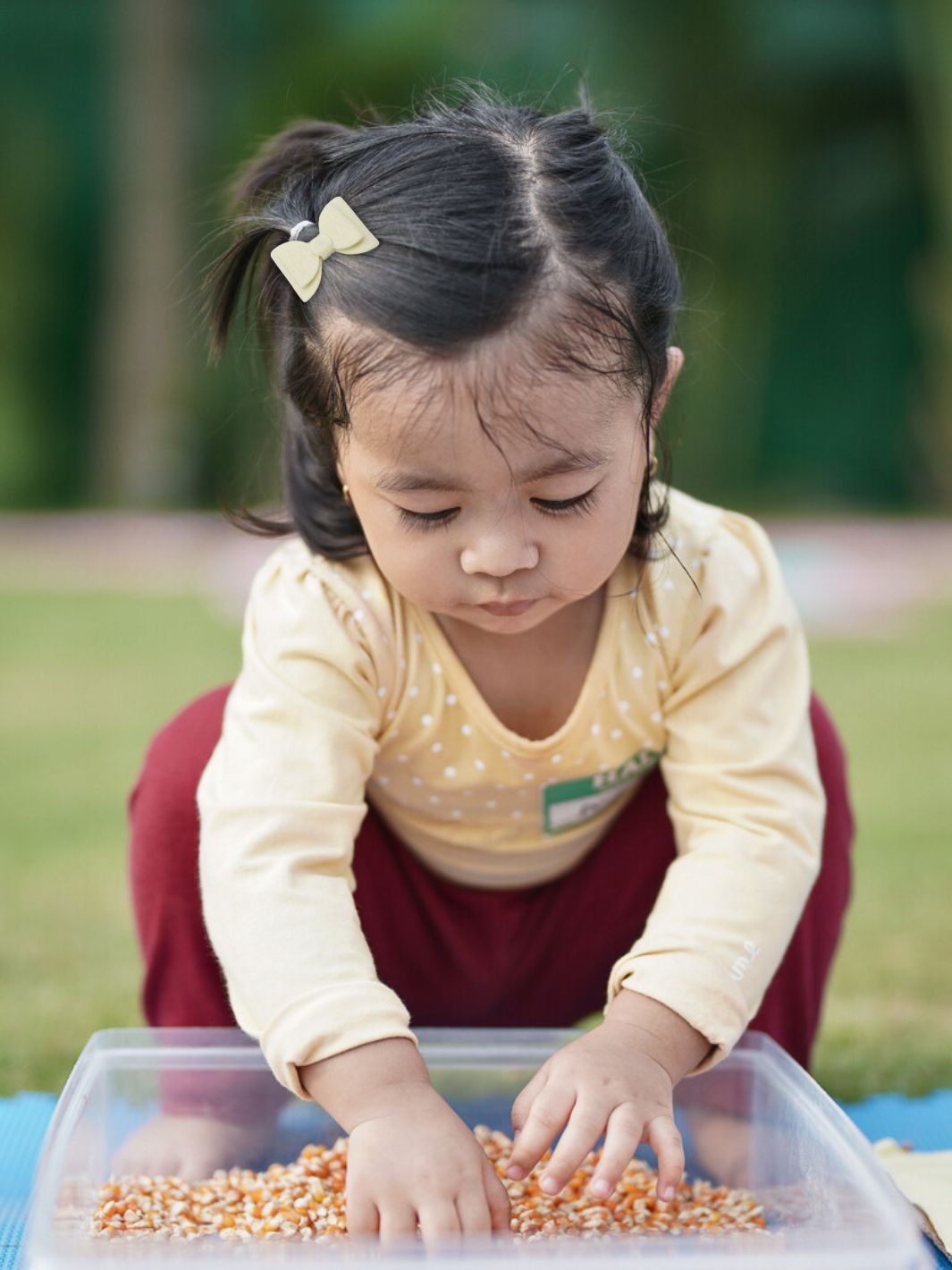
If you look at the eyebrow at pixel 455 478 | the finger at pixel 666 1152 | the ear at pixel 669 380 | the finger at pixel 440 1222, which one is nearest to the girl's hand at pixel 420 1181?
the finger at pixel 440 1222

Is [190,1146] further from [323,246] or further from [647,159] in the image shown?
[647,159]

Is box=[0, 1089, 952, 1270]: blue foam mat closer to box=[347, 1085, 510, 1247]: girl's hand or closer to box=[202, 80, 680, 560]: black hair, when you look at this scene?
box=[347, 1085, 510, 1247]: girl's hand

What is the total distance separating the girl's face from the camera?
45.8 inches

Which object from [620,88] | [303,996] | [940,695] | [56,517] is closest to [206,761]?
[303,996]

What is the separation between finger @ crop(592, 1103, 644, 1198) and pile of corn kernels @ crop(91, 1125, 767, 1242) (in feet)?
0.39

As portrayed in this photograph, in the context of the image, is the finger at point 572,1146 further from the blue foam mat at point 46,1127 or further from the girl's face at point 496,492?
the blue foam mat at point 46,1127

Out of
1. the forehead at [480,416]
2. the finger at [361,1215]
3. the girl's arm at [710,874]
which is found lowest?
the finger at [361,1215]

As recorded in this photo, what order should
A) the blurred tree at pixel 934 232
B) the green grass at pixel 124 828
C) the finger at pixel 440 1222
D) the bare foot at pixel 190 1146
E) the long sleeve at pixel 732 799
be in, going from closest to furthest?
the finger at pixel 440 1222 → the long sleeve at pixel 732 799 → the bare foot at pixel 190 1146 → the green grass at pixel 124 828 → the blurred tree at pixel 934 232

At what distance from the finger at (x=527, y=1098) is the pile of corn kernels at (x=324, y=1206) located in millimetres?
87

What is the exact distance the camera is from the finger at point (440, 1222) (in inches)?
41.8

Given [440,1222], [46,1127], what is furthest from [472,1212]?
[46,1127]

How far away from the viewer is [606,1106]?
1151 mm

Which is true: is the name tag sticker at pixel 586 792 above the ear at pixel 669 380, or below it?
below

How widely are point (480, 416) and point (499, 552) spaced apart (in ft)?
0.34
